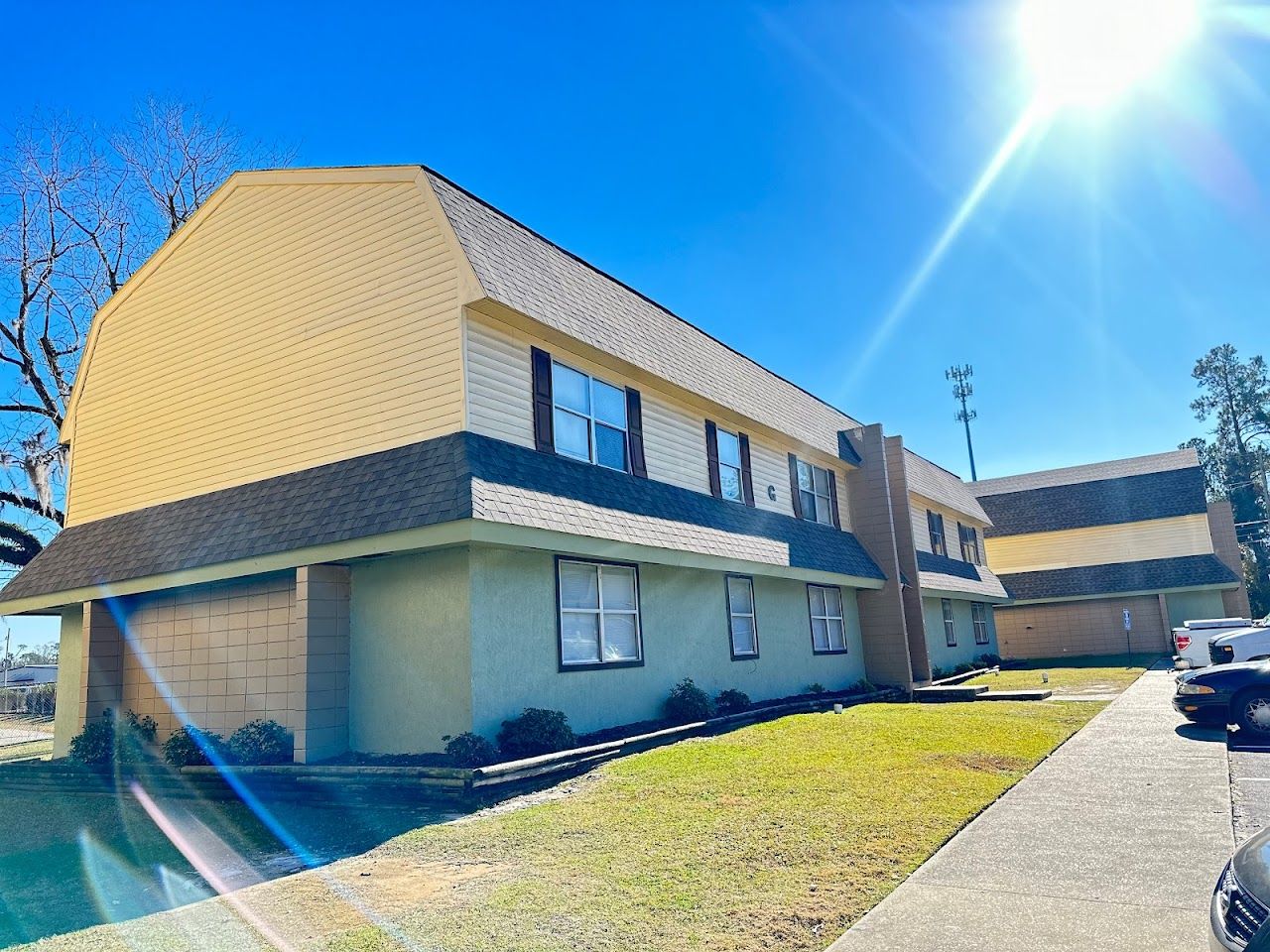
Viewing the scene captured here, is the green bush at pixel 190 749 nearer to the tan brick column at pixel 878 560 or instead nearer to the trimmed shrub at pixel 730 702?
the trimmed shrub at pixel 730 702

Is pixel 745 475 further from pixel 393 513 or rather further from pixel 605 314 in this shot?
pixel 393 513

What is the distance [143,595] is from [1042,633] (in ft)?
→ 109

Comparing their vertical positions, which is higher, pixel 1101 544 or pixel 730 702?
pixel 1101 544

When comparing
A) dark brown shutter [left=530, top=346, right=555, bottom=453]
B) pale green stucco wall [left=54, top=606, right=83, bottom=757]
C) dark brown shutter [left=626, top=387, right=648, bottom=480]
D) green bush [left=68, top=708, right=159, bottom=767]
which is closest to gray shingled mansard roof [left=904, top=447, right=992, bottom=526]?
dark brown shutter [left=626, top=387, right=648, bottom=480]

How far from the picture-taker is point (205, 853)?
24.4 feet

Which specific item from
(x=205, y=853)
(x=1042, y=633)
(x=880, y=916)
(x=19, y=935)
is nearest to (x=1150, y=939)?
(x=880, y=916)

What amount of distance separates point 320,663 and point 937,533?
22.2 meters

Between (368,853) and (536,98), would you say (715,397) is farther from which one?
(368,853)

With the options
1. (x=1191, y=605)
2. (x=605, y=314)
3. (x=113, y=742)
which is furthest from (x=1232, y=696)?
(x=1191, y=605)

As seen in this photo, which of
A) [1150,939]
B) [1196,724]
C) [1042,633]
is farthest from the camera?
[1042,633]

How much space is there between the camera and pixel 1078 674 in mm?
24578

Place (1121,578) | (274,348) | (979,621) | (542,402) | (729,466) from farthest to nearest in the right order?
(1121,578) < (979,621) < (729,466) < (274,348) < (542,402)

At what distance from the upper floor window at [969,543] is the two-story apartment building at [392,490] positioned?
16.5 m

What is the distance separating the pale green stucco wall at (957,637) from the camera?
1003 inches
